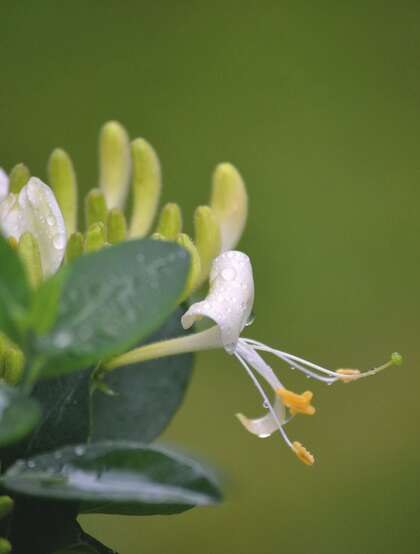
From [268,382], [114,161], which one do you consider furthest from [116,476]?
[114,161]

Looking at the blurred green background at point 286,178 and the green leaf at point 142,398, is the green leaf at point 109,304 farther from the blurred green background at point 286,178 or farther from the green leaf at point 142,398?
the blurred green background at point 286,178

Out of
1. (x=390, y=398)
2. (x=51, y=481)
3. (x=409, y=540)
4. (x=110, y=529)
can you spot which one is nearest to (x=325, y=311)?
(x=390, y=398)

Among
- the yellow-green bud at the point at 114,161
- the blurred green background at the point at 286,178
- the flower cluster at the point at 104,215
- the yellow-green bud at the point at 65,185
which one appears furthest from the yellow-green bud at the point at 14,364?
the blurred green background at the point at 286,178

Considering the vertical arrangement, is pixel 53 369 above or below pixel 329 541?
above

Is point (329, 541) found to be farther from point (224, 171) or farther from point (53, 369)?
point (53, 369)

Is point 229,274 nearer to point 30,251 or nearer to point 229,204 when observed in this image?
point 30,251

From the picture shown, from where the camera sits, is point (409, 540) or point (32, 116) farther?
point (32, 116)
